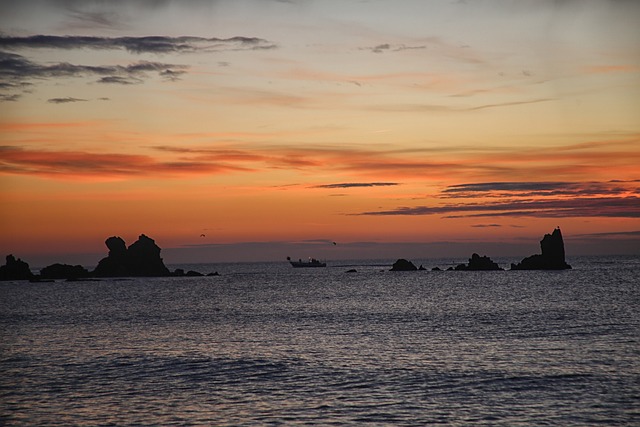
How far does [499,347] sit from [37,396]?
34097mm

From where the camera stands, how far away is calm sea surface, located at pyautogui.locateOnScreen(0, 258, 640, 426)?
3425 centimetres

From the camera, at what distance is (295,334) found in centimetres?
6644

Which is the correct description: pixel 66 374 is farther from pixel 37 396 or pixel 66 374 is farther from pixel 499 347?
pixel 499 347

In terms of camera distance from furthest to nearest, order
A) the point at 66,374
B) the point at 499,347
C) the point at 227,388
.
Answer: the point at 499,347
the point at 66,374
the point at 227,388

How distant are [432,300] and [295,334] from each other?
47805 millimetres

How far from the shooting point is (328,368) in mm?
46188

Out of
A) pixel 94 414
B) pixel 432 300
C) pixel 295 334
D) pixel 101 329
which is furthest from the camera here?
pixel 432 300

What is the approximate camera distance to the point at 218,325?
77.8 metres

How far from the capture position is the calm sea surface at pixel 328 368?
112 feet

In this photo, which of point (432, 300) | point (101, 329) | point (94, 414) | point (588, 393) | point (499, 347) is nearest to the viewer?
point (94, 414)

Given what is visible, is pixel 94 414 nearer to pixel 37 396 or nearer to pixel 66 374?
pixel 37 396

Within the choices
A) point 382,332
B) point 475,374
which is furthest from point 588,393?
point 382,332

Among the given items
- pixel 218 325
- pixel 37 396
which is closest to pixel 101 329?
pixel 218 325

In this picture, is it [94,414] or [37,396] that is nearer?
[94,414]
